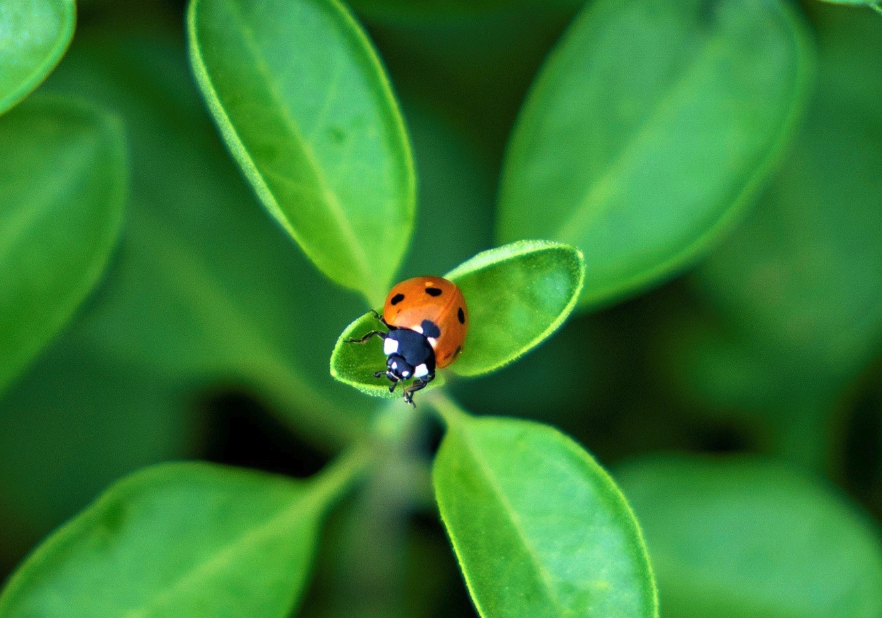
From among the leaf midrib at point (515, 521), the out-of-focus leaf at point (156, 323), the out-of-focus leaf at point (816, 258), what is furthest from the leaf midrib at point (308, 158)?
the out-of-focus leaf at point (816, 258)

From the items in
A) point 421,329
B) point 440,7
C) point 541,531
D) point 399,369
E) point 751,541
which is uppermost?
point 440,7

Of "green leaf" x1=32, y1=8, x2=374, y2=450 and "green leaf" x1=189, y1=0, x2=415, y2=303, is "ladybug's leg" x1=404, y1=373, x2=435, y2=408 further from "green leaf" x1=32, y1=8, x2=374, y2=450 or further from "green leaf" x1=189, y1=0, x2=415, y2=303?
"green leaf" x1=32, y1=8, x2=374, y2=450

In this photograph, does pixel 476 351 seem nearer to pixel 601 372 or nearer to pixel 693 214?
pixel 693 214

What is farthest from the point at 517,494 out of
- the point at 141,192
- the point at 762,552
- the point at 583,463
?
the point at 141,192

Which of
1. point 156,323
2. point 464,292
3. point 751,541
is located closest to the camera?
point 464,292

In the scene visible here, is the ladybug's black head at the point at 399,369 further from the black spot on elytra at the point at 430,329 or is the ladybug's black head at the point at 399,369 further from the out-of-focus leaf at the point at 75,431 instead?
the out-of-focus leaf at the point at 75,431

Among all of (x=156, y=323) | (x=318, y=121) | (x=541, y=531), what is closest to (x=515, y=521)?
(x=541, y=531)

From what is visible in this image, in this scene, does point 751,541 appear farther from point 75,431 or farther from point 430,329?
point 75,431
